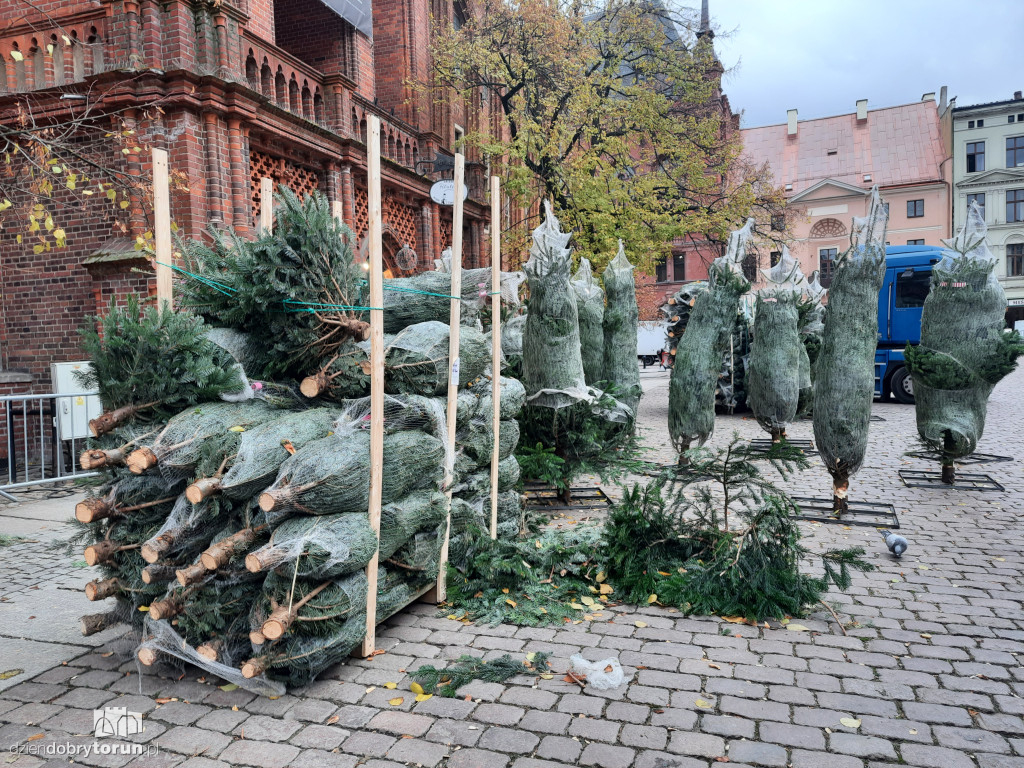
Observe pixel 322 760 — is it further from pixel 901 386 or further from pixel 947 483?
pixel 901 386

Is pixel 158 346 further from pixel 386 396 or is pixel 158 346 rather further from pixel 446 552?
pixel 446 552

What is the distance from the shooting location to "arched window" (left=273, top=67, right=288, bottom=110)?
9.86 m

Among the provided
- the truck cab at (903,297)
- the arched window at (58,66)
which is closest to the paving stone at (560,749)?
the arched window at (58,66)

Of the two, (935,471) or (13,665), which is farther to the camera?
(935,471)

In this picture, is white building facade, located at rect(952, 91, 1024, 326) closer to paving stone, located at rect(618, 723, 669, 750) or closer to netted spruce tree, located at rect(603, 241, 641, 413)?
netted spruce tree, located at rect(603, 241, 641, 413)

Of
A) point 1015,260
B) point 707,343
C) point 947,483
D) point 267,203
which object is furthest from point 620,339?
point 1015,260

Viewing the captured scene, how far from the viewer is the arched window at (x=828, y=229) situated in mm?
38562

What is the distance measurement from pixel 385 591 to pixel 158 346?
1.67 metres

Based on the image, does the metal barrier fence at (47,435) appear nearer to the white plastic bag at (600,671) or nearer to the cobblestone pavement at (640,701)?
the cobblestone pavement at (640,701)

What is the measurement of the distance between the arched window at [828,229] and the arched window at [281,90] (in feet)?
117

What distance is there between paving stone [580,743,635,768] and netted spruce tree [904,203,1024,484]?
19.9ft

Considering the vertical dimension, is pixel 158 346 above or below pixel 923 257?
below

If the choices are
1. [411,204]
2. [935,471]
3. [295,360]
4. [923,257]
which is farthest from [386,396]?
[923,257]

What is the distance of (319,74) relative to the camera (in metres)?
10.7
